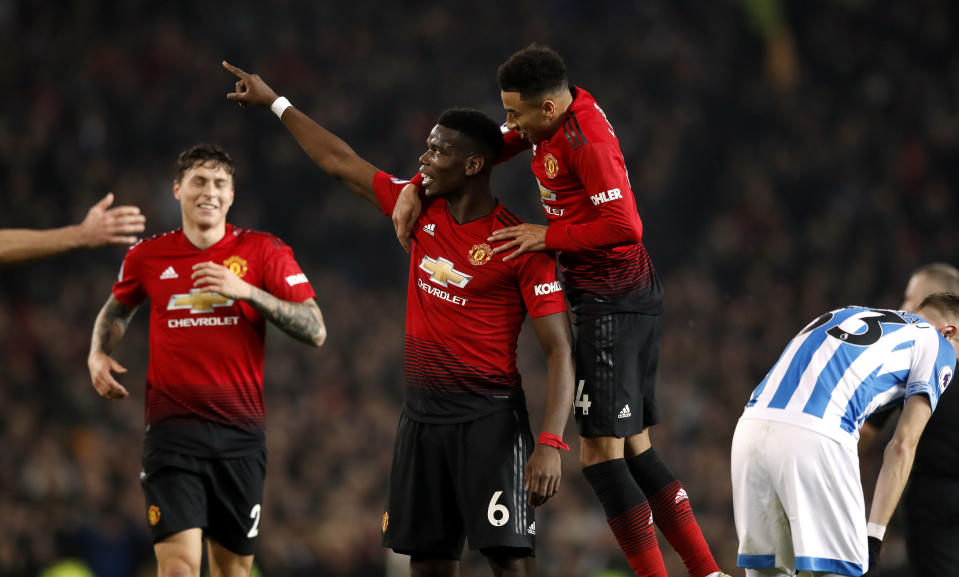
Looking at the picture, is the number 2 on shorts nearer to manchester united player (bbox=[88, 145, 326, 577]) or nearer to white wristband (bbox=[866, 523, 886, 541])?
manchester united player (bbox=[88, 145, 326, 577])

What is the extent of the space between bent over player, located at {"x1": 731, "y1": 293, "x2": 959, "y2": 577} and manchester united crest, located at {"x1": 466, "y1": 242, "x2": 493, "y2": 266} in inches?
59.6

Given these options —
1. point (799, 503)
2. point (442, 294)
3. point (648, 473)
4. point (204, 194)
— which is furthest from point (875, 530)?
point (204, 194)

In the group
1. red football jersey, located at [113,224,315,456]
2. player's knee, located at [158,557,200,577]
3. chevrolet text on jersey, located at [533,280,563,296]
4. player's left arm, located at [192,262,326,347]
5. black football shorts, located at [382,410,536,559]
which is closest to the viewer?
black football shorts, located at [382,410,536,559]

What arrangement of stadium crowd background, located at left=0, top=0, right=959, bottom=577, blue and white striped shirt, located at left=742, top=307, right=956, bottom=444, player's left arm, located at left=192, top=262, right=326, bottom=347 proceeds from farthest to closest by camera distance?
stadium crowd background, located at left=0, top=0, right=959, bottom=577 → player's left arm, located at left=192, top=262, right=326, bottom=347 → blue and white striped shirt, located at left=742, top=307, right=956, bottom=444

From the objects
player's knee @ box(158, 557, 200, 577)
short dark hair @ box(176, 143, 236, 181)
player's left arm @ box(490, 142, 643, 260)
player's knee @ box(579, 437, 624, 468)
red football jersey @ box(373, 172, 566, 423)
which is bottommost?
player's knee @ box(158, 557, 200, 577)

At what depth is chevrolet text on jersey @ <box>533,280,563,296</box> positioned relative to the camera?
463 cm

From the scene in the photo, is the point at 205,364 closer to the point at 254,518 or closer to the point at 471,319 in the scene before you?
the point at 254,518

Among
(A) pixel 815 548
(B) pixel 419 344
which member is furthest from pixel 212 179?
(A) pixel 815 548

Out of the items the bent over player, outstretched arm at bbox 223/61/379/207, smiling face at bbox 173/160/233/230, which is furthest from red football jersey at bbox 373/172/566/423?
smiling face at bbox 173/160/233/230

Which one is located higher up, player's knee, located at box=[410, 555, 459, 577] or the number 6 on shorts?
the number 6 on shorts

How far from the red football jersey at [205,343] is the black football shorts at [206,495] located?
8cm

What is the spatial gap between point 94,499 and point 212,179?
5.91 metres

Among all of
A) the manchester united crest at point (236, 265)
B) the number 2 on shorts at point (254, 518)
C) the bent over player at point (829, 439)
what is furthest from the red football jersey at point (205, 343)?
the bent over player at point (829, 439)

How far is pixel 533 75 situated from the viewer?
15.6 feet
